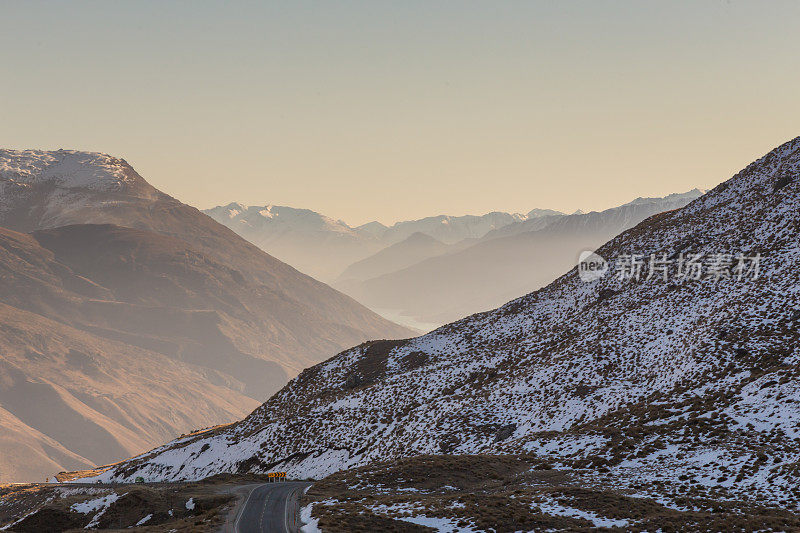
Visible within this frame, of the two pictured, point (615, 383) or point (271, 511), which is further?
point (615, 383)

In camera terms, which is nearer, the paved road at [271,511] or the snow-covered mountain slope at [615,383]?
the paved road at [271,511]

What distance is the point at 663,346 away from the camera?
5459 cm

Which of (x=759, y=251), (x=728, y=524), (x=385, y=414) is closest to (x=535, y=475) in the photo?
(x=728, y=524)

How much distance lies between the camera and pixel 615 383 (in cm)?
5369

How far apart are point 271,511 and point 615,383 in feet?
106

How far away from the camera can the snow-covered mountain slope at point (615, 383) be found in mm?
38156

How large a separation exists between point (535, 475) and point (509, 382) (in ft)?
73.9

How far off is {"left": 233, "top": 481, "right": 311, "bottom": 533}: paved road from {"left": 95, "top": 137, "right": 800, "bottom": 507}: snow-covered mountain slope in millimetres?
13855

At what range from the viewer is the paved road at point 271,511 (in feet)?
109

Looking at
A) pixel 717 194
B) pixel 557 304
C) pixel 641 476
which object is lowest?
pixel 641 476

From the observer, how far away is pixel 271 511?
37438mm

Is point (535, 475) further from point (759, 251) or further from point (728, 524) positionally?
point (759, 251)

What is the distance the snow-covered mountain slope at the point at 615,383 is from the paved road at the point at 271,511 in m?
13.9

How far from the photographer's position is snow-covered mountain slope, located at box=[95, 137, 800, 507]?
38156 mm
